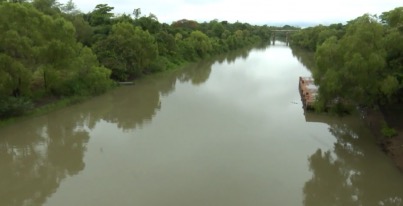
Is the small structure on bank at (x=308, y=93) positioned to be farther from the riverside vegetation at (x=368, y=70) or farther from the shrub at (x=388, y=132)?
the shrub at (x=388, y=132)

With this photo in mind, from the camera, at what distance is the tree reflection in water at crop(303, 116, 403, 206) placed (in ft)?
38.4

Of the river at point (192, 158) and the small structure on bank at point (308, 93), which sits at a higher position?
the small structure on bank at point (308, 93)

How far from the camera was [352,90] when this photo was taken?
15.4 meters

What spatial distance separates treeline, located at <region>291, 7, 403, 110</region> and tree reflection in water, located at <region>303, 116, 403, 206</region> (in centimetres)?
205

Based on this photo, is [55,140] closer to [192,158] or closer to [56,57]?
[56,57]

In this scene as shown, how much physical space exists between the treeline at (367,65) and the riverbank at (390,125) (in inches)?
44.4

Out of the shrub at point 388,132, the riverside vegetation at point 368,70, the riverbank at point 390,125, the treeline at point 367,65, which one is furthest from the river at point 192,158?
the treeline at point 367,65

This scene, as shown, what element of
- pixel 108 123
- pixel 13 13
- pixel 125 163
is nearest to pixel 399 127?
pixel 125 163

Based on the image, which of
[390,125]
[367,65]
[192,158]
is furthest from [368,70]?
[192,158]

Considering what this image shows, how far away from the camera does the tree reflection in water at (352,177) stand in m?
11.7

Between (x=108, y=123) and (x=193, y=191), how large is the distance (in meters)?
8.80

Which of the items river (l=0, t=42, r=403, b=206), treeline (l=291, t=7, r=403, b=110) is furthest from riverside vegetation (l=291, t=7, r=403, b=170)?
river (l=0, t=42, r=403, b=206)

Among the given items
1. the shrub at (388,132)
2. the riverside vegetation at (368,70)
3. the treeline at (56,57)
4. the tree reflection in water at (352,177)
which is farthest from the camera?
the treeline at (56,57)

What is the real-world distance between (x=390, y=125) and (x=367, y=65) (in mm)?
3780
